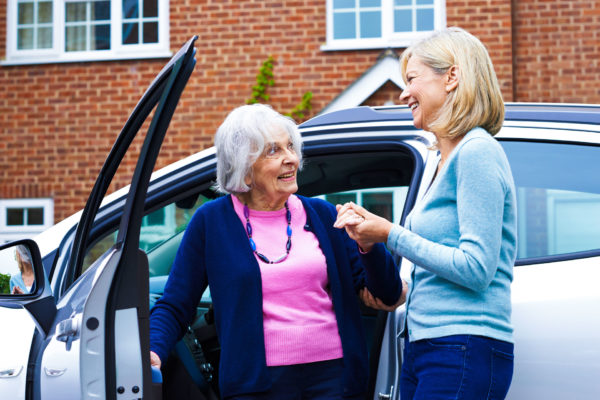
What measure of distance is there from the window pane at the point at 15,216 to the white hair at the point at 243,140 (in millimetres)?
7257

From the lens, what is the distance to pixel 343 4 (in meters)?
8.48

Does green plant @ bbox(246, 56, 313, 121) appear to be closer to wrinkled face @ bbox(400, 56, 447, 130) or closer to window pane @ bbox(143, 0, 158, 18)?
window pane @ bbox(143, 0, 158, 18)

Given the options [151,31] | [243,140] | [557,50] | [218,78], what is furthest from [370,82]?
[243,140]

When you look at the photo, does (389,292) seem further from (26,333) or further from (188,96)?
(188,96)

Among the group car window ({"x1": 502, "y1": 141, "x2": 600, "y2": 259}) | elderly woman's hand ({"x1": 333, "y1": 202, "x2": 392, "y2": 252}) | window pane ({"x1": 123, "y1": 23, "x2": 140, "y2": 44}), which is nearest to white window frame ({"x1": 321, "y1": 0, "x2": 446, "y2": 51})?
window pane ({"x1": 123, "y1": 23, "x2": 140, "y2": 44})

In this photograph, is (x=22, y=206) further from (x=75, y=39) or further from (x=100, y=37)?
(x=100, y=37)

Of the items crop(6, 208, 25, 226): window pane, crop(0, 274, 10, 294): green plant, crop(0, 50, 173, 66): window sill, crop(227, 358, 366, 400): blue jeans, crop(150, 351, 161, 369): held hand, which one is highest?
crop(0, 50, 173, 66): window sill

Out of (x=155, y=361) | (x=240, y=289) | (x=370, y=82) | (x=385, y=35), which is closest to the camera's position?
(x=155, y=361)

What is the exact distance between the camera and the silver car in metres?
1.62

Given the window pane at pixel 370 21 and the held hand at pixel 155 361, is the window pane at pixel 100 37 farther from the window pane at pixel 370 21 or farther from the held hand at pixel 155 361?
the held hand at pixel 155 361

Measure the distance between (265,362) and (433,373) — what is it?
50 cm

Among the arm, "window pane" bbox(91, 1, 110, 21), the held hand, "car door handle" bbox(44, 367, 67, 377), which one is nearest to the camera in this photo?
the arm

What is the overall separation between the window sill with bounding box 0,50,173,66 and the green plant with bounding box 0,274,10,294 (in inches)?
261

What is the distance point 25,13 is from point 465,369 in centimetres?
872
